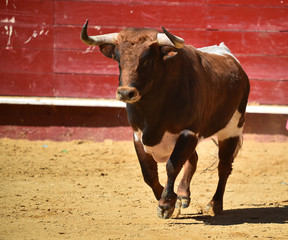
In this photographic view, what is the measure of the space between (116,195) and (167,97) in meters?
1.34

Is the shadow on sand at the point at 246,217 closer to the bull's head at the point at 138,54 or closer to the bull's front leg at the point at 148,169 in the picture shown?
the bull's front leg at the point at 148,169

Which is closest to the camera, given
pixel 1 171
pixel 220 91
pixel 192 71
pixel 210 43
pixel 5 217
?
pixel 5 217

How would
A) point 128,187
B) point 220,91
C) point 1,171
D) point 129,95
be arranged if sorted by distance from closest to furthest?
point 129,95 < point 220,91 < point 128,187 < point 1,171

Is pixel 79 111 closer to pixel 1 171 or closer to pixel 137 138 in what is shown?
pixel 1 171

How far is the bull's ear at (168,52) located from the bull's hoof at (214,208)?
4.21ft

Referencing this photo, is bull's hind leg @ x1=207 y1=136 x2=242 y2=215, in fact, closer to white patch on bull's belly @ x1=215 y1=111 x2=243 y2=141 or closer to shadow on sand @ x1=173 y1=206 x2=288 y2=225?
white patch on bull's belly @ x1=215 y1=111 x2=243 y2=141

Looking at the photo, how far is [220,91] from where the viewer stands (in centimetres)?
500

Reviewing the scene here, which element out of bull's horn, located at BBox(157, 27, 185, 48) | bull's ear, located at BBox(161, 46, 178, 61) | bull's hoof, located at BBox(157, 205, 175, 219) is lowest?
bull's hoof, located at BBox(157, 205, 175, 219)

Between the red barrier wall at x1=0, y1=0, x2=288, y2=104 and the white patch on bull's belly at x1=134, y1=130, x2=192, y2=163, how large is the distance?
11.0 ft

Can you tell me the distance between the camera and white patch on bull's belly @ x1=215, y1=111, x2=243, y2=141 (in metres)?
5.30

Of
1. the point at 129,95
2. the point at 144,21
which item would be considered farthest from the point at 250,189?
the point at 144,21

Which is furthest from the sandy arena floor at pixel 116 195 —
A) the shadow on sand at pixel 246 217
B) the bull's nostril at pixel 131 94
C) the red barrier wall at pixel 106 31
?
the bull's nostril at pixel 131 94

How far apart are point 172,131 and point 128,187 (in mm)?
1547

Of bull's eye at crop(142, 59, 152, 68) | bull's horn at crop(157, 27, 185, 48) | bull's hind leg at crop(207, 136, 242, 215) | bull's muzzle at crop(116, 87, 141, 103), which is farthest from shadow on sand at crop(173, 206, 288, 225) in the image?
bull's horn at crop(157, 27, 185, 48)
